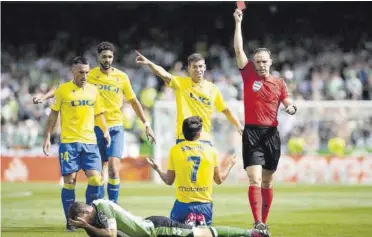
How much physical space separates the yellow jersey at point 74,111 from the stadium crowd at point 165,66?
51.0 ft

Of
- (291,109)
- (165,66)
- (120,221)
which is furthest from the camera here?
(165,66)

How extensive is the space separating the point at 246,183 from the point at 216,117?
135 inches

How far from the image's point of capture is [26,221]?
16375mm

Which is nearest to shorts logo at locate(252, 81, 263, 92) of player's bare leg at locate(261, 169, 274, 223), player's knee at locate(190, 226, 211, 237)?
player's bare leg at locate(261, 169, 274, 223)

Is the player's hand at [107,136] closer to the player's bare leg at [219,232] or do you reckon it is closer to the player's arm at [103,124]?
the player's arm at [103,124]

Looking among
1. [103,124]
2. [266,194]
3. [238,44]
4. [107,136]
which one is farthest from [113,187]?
[238,44]

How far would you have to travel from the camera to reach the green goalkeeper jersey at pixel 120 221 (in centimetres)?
1073

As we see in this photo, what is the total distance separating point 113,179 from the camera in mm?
16109

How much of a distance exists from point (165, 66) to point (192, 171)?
2664 centimetres

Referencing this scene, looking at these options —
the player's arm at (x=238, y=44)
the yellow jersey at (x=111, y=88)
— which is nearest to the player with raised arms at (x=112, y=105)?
the yellow jersey at (x=111, y=88)

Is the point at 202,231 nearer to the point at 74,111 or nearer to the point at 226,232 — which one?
the point at 226,232

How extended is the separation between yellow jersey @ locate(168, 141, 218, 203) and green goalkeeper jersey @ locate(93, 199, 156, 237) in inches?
28.0

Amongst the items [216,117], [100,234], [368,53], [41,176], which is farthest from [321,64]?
[100,234]

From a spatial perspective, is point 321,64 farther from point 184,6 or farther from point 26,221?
point 26,221
